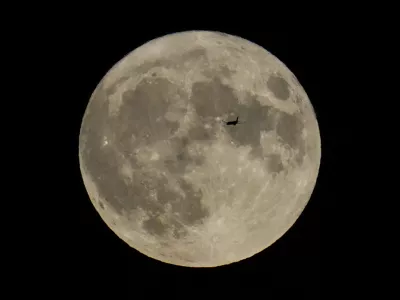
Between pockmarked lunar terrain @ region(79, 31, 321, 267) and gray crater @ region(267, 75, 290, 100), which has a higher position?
gray crater @ region(267, 75, 290, 100)

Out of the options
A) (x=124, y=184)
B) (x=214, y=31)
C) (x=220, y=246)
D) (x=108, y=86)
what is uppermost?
(x=214, y=31)

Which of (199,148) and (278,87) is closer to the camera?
(199,148)

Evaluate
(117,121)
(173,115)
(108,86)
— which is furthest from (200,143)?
(108,86)

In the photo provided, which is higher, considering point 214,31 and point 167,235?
point 214,31

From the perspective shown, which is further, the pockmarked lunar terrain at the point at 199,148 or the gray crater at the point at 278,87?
the gray crater at the point at 278,87

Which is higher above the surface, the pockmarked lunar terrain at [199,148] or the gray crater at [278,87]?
the gray crater at [278,87]

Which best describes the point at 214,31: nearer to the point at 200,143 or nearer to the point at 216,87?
the point at 216,87

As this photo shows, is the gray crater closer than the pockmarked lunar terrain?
No

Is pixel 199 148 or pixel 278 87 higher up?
pixel 278 87
